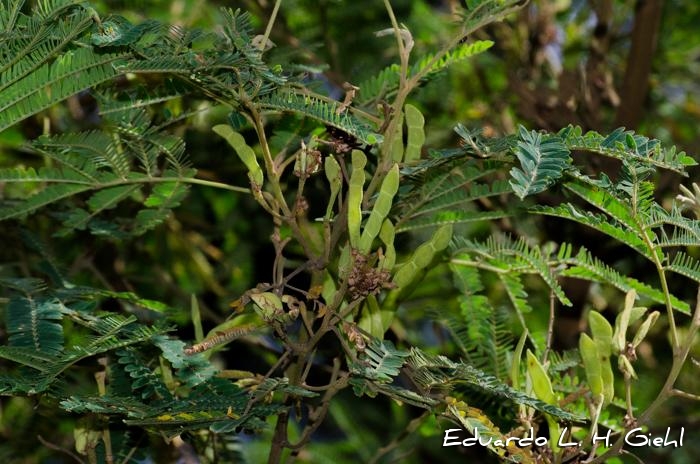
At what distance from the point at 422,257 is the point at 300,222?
0.13 metres

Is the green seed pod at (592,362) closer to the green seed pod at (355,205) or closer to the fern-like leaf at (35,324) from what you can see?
the green seed pod at (355,205)

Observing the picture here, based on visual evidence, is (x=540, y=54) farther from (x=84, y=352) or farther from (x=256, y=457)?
(x=84, y=352)

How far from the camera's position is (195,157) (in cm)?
139

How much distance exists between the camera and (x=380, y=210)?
2.46ft

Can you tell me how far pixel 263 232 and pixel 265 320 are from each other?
2.56 ft

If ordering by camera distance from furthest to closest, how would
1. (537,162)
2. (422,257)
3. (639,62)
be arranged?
(639,62)
(422,257)
(537,162)

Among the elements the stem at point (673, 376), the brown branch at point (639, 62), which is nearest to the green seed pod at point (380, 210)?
the stem at point (673, 376)

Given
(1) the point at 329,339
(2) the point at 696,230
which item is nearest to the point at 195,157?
(1) the point at 329,339

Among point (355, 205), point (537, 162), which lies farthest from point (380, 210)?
point (537, 162)

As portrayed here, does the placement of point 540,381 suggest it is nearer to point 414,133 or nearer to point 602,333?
point 602,333

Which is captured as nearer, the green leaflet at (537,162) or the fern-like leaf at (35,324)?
the green leaflet at (537,162)

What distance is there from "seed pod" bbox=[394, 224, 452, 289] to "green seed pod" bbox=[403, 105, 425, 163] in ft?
0.23

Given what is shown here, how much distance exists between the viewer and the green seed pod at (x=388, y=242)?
2.48 ft

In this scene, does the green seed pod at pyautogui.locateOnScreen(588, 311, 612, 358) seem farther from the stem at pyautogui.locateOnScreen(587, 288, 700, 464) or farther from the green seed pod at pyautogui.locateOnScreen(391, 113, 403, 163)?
the green seed pod at pyautogui.locateOnScreen(391, 113, 403, 163)
